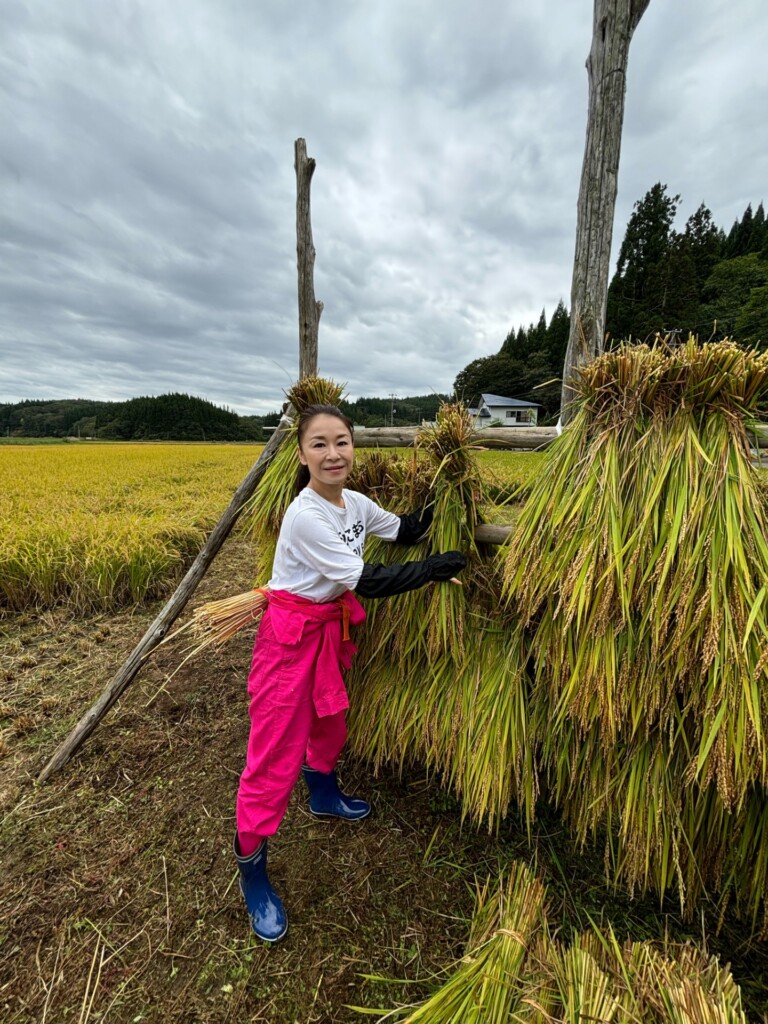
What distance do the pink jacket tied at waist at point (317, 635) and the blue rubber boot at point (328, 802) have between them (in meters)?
0.65

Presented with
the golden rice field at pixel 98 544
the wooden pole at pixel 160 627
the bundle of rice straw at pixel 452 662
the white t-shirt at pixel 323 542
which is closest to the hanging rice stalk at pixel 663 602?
the bundle of rice straw at pixel 452 662

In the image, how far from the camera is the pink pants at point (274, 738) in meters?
1.68

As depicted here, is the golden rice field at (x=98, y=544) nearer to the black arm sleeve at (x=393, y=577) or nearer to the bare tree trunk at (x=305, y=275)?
the black arm sleeve at (x=393, y=577)

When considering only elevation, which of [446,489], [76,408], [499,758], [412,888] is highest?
[76,408]

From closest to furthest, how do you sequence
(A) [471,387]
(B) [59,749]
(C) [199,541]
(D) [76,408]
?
(A) [471,387]
(B) [59,749]
(C) [199,541]
(D) [76,408]

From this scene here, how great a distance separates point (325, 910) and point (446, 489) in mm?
1854

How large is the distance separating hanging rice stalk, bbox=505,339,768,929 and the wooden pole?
1582 millimetres

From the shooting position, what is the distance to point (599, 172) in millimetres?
1768

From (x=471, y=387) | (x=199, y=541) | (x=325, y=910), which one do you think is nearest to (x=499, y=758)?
(x=325, y=910)

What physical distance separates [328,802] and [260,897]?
1.70 feet

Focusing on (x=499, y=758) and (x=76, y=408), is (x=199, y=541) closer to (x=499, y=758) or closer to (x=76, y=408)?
(x=499, y=758)

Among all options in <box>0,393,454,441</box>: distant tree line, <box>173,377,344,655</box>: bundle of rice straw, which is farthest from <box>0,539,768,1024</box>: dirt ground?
<box>0,393,454,441</box>: distant tree line

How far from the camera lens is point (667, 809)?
58.4 inches

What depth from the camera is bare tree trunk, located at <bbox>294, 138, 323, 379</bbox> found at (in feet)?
8.97
